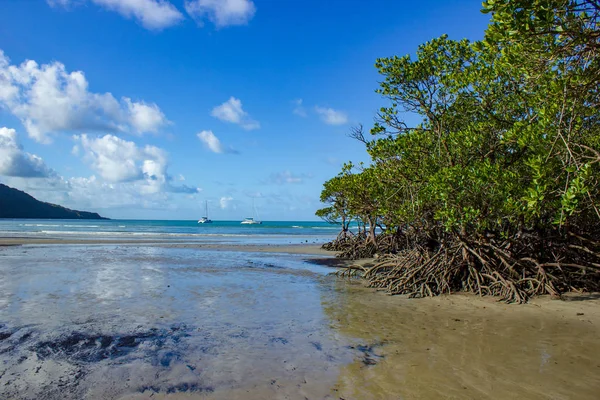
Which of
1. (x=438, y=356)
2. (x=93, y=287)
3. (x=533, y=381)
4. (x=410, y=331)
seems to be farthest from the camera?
(x=93, y=287)

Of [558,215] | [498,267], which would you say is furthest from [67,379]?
[498,267]

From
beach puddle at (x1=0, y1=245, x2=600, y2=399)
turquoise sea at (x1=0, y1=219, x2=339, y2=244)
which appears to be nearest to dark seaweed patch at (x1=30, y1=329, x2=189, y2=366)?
beach puddle at (x1=0, y1=245, x2=600, y2=399)

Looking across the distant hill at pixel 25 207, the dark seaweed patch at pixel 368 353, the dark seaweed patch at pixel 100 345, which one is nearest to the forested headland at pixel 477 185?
the dark seaweed patch at pixel 368 353

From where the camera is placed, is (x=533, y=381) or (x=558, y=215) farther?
(x=558, y=215)

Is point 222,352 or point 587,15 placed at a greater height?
point 587,15

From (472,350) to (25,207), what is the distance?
170 meters

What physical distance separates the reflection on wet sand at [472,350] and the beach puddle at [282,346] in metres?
0.02

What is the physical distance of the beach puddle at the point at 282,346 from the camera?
4711 millimetres

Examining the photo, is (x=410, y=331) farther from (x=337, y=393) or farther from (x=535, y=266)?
(x=535, y=266)

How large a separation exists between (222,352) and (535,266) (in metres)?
8.19

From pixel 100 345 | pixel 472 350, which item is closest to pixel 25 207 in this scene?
pixel 100 345

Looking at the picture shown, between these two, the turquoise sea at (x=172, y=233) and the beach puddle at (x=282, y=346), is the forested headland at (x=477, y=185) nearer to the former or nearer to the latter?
the beach puddle at (x=282, y=346)

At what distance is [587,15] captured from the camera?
16.2 ft

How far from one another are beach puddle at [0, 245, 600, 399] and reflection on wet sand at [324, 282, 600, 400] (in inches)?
0.9
